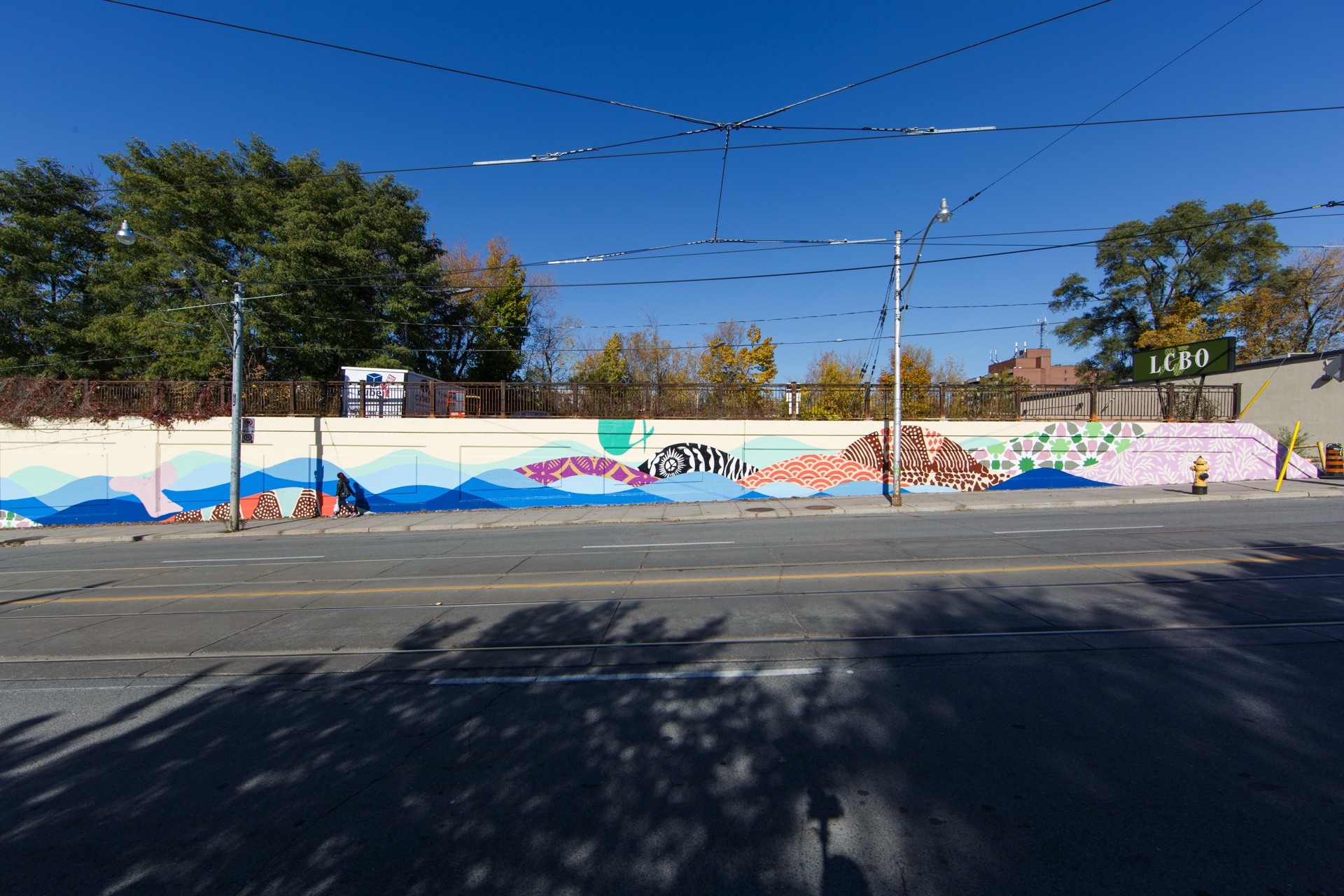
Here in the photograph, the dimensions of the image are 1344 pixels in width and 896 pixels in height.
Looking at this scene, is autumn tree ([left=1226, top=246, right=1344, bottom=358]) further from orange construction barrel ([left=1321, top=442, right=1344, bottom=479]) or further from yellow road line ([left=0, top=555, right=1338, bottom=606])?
yellow road line ([left=0, top=555, right=1338, bottom=606])

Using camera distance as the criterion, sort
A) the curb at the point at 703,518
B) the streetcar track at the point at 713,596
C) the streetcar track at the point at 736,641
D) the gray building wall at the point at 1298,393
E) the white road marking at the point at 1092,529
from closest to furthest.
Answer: the streetcar track at the point at 736,641, the streetcar track at the point at 713,596, the white road marking at the point at 1092,529, the curb at the point at 703,518, the gray building wall at the point at 1298,393

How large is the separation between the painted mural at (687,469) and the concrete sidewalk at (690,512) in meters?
0.66

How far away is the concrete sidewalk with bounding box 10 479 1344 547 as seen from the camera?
56.6 feet

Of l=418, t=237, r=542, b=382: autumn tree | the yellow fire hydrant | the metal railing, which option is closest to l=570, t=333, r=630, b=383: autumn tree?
l=418, t=237, r=542, b=382: autumn tree

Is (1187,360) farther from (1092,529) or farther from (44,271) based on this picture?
(44,271)

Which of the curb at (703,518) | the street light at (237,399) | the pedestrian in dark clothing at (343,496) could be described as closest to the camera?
the curb at (703,518)

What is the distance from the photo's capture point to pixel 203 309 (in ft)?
92.7

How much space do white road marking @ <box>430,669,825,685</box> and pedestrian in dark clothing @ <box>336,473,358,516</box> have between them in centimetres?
1857

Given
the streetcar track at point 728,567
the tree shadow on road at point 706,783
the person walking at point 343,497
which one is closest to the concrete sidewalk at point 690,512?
the person walking at point 343,497

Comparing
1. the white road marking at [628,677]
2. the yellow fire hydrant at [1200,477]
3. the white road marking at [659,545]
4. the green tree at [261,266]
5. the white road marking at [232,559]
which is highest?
the green tree at [261,266]

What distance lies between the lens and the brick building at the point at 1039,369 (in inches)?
2943

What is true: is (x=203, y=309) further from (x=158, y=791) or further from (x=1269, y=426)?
(x=1269, y=426)

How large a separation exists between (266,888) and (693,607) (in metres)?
4.90

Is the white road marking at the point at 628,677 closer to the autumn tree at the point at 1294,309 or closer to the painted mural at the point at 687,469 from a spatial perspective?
the painted mural at the point at 687,469
